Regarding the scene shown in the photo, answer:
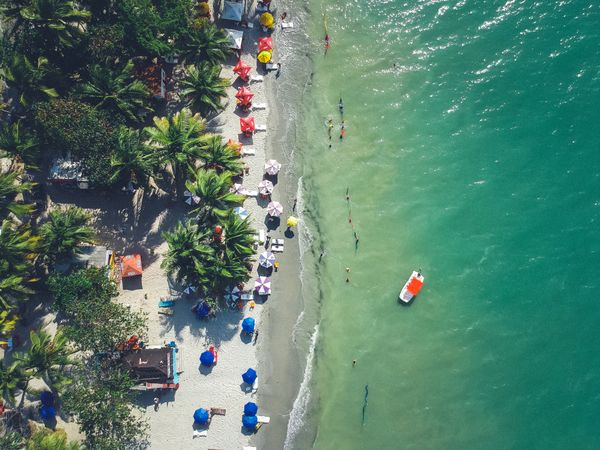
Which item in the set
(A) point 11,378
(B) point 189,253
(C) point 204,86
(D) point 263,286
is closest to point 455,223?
(D) point 263,286

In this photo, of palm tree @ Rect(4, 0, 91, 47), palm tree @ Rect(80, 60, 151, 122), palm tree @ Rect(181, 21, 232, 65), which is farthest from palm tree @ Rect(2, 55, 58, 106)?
palm tree @ Rect(181, 21, 232, 65)

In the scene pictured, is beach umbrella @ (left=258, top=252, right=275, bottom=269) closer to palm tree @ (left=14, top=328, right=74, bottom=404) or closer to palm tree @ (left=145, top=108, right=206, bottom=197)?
palm tree @ (left=145, top=108, right=206, bottom=197)

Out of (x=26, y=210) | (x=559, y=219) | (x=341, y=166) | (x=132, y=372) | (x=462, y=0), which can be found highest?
(x=462, y=0)

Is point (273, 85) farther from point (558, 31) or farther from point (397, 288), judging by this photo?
point (558, 31)

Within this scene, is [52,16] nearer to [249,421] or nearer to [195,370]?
[195,370]

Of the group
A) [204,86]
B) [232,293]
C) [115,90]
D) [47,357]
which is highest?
[204,86]

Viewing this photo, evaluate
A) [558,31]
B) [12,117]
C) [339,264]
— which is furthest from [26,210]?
[558,31]
